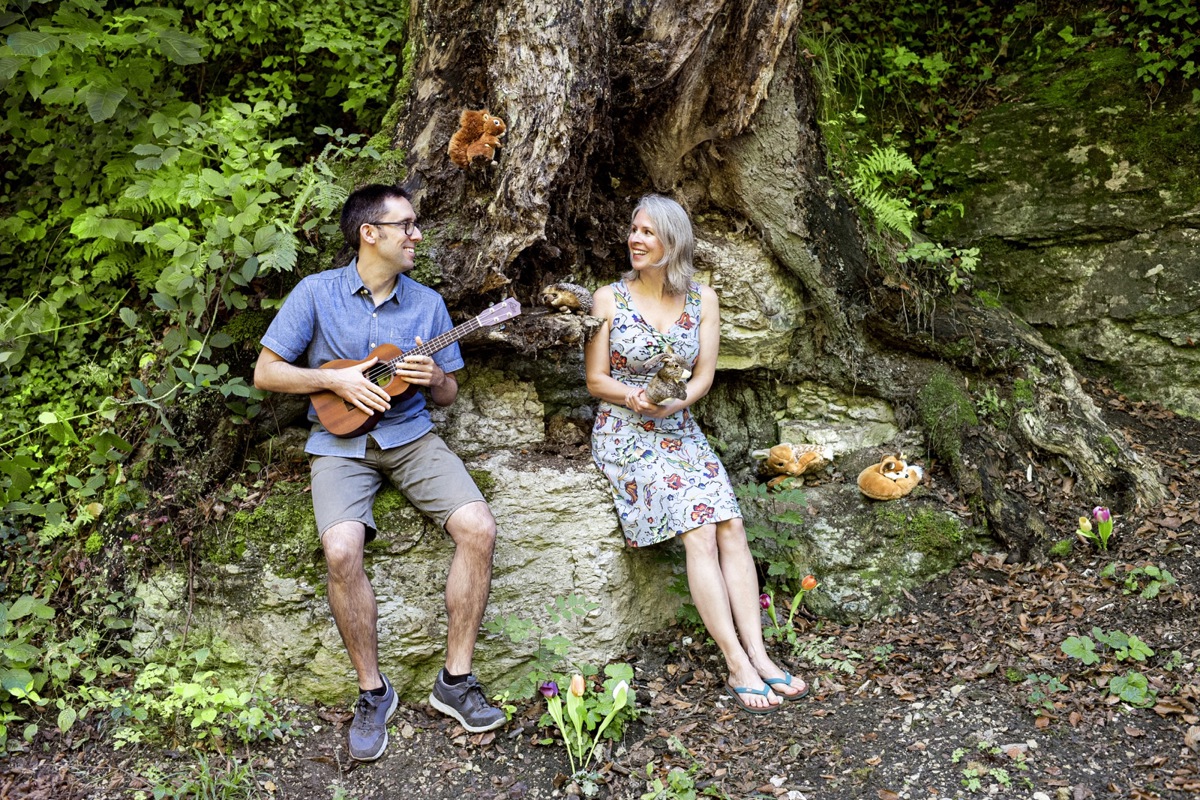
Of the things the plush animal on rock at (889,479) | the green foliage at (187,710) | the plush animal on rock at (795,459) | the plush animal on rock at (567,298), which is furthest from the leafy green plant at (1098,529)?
the green foliage at (187,710)

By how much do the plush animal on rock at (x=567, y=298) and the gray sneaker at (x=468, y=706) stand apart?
172cm

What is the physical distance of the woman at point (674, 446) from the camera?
4004 millimetres

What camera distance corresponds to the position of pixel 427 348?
3.85 metres

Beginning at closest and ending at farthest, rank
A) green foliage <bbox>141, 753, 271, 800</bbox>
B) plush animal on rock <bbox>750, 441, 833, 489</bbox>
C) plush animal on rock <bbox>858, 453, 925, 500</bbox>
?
green foliage <bbox>141, 753, 271, 800</bbox>, plush animal on rock <bbox>858, 453, 925, 500</bbox>, plush animal on rock <bbox>750, 441, 833, 489</bbox>

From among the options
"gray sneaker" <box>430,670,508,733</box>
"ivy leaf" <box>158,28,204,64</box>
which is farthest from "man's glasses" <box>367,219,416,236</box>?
"gray sneaker" <box>430,670,508,733</box>

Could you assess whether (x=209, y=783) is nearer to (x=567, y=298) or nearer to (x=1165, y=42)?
(x=567, y=298)

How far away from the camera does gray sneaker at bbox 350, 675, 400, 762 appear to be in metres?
3.57

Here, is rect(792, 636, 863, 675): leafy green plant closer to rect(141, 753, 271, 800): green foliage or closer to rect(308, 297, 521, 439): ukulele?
rect(308, 297, 521, 439): ukulele

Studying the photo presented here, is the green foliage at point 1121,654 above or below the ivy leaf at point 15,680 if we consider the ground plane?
above

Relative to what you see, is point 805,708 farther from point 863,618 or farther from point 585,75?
point 585,75

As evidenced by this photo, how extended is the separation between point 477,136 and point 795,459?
2.46 metres

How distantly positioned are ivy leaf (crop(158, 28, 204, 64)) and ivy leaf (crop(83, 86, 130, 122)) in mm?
304

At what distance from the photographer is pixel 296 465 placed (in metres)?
4.24

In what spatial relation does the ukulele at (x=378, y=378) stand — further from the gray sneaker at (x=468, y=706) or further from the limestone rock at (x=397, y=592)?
the gray sneaker at (x=468, y=706)
